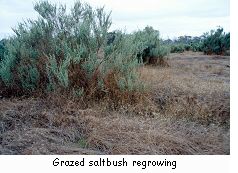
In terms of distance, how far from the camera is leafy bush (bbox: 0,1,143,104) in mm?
7305

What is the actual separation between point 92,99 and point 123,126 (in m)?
1.57

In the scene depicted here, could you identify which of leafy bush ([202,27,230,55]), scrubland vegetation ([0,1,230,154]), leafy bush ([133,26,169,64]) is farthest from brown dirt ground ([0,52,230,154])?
leafy bush ([202,27,230,55])

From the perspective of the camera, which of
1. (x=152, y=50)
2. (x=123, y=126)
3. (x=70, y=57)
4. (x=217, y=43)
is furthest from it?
(x=217, y=43)

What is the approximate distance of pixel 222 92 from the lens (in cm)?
777

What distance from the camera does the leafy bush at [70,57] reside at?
7305 mm

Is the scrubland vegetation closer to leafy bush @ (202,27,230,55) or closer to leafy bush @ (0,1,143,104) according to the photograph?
leafy bush @ (0,1,143,104)

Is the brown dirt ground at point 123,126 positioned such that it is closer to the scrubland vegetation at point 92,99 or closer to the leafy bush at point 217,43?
the scrubland vegetation at point 92,99

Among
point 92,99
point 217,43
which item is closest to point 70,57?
point 92,99

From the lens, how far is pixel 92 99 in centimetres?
724

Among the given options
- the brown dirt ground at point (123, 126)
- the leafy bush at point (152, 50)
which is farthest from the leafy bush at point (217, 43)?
the brown dirt ground at point (123, 126)

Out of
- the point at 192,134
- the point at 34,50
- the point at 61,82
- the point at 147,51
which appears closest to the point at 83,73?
the point at 61,82

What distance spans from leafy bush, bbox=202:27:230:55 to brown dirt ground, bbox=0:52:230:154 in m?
11.2

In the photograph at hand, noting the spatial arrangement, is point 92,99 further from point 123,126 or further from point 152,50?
point 152,50
